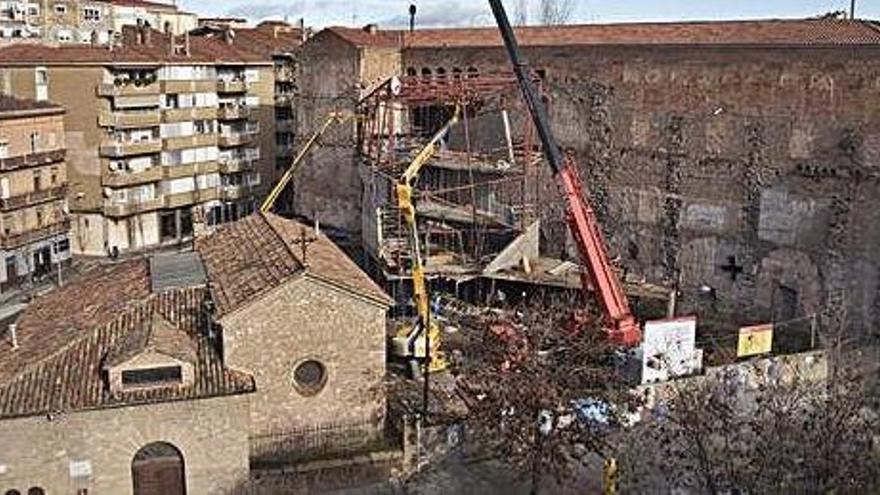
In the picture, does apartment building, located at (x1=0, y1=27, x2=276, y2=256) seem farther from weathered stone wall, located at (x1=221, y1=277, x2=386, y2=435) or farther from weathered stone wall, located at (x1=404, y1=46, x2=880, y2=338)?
weathered stone wall, located at (x1=221, y1=277, x2=386, y2=435)

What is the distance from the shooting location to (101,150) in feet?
165

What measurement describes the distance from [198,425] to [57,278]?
28798 mm

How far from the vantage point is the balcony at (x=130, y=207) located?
50938mm

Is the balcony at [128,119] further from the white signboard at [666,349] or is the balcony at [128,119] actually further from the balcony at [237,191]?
the white signboard at [666,349]

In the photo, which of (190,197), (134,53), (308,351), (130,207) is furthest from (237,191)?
(308,351)

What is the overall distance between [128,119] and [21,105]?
21.2 ft

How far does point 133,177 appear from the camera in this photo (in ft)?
168

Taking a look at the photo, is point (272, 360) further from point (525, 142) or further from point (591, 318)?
point (525, 142)

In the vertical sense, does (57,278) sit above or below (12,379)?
below

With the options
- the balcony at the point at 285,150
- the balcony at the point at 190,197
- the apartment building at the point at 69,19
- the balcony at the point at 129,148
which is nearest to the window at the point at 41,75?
the balcony at the point at 129,148

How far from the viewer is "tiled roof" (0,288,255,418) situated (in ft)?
65.8

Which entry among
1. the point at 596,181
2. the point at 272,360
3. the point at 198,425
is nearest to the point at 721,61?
the point at 596,181

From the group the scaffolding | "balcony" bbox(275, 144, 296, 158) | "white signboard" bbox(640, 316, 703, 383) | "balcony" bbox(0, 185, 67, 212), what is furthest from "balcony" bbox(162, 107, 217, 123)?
"white signboard" bbox(640, 316, 703, 383)

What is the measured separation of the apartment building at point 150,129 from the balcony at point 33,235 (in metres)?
3.36
